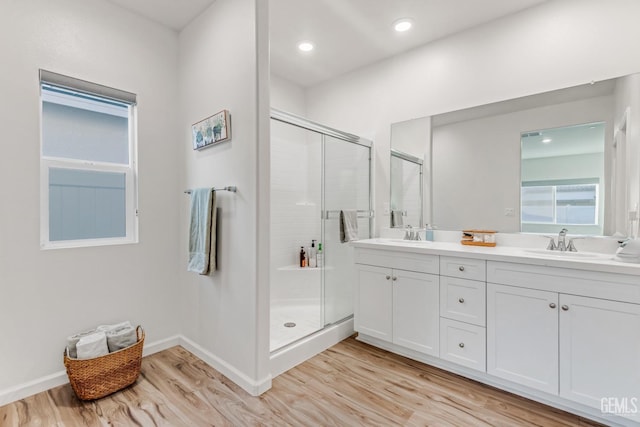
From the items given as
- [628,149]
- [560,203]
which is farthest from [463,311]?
[628,149]

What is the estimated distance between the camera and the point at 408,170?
9.43ft

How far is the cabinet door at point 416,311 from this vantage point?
215cm

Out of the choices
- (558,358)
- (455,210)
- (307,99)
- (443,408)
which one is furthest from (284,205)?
(558,358)

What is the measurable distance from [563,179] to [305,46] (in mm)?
2366

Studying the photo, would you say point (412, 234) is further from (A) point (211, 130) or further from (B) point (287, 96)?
(B) point (287, 96)

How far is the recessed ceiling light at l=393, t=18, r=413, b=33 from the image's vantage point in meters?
2.40

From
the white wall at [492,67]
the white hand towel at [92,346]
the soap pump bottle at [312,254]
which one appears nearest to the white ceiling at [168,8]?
the white wall at [492,67]

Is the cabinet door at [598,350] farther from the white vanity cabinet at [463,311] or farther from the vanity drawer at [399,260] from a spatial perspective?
the vanity drawer at [399,260]

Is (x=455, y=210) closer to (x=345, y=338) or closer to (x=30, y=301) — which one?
(x=345, y=338)

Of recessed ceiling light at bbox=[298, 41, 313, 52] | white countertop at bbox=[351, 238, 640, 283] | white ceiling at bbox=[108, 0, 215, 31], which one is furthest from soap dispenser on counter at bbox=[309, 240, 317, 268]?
white ceiling at bbox=[108, 0, 215, 31]

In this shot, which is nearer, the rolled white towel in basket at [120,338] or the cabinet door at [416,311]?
the rolled white towel in basket at [120,338]

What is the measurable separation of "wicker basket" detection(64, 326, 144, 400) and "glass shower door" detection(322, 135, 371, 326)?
1468mm

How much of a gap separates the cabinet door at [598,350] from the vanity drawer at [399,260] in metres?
0.75

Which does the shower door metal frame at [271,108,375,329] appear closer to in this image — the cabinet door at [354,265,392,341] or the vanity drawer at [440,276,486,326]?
the cabinet door at [354,265,392,341]
